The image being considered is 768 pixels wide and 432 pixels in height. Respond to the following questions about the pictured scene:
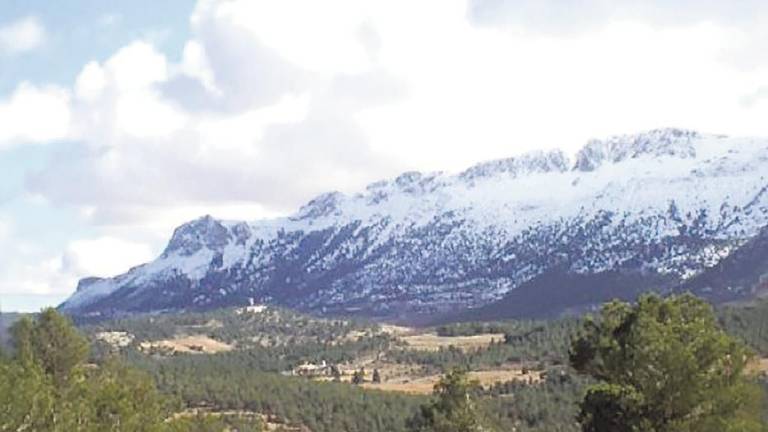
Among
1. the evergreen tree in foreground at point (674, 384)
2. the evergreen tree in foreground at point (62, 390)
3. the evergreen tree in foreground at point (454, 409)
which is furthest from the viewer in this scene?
the evergreen tree in foreground at point (454, 409)

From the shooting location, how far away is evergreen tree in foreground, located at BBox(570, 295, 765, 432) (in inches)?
1831

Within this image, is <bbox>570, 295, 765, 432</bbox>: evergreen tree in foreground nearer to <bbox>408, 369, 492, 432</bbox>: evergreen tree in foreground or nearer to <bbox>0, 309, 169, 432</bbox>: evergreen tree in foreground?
<bbox>408, 369, 492, 432</bbox>: evergreen tree in foreground

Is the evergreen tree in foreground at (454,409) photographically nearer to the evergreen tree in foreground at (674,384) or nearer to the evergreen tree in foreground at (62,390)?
the evergreen tree in foreground at (674,384)

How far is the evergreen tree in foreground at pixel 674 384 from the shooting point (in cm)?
4650

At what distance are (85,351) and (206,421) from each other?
21.6m

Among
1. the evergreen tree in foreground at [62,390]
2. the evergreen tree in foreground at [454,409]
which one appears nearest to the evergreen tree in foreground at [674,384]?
the evergreen tree in foreground at [454,409]

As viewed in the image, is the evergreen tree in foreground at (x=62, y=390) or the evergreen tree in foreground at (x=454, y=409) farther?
the evergreen tree in foreground at (x=454, y=409)

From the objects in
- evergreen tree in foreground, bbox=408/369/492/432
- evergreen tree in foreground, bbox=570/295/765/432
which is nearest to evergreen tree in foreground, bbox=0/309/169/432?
evergreen tree in foreground, bbox=408/369/492/432

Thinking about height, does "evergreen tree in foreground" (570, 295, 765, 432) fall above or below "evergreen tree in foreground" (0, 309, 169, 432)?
below

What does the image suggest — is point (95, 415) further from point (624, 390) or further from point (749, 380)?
point (749, 380)

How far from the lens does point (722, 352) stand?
1889 inches

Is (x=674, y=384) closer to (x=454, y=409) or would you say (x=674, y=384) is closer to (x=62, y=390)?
(x=454, y=409)

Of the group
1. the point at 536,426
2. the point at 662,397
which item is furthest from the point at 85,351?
the point at 536,426

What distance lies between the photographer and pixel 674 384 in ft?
153
